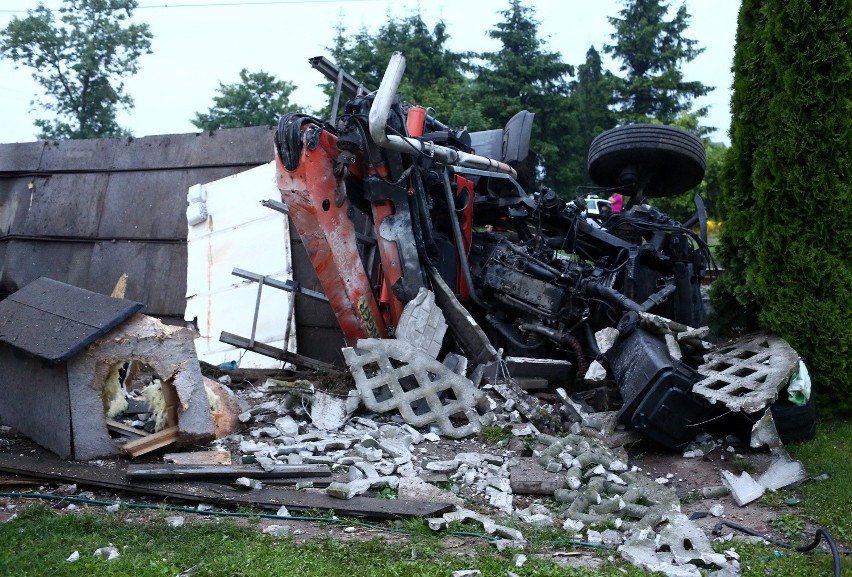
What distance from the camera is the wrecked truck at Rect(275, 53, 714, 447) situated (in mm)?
6828

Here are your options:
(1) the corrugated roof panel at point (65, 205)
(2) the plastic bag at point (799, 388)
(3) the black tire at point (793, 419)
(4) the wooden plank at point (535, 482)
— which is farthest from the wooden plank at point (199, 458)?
(1) the corrugated roof panel at point (65, 205)

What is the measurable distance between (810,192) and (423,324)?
3.35 metres

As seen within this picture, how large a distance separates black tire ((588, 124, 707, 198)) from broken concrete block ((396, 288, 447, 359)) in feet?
8.98

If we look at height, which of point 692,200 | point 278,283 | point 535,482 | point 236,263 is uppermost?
point 692,200

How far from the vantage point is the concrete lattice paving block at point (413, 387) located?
21.0 feet

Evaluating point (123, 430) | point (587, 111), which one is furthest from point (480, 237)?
point (587, 111)

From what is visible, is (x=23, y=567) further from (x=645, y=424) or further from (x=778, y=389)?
(x=778, y=389)

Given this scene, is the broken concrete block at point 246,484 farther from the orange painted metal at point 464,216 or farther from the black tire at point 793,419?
the black tire at point 793,419

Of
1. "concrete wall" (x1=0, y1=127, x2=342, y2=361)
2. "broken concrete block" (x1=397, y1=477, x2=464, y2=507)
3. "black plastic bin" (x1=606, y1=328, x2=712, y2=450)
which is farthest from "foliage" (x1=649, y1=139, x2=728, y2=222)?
"broken concrete block" (x1=397, y1=477, x2=464, y2=507)

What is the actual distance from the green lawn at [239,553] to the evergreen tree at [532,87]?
20.8m

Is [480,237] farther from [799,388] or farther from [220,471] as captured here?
[220,471]

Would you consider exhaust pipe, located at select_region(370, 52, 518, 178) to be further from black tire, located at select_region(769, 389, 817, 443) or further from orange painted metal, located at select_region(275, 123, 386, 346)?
black tire, located at select_region(769, 389, 817, 443)

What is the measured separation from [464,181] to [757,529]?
14.4 feet

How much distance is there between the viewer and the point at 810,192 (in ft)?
20.6
